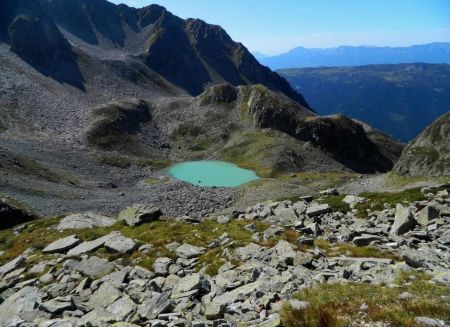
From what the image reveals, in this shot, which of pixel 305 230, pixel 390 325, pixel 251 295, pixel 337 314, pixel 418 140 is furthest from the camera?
pixel 418 140

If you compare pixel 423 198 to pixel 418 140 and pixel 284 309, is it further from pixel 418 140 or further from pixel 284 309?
pixel 418 140

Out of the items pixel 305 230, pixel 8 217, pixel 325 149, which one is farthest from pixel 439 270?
pixel 325 149

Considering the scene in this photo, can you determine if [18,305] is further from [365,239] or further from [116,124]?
[116,124]

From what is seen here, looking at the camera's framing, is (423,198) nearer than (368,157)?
Yes

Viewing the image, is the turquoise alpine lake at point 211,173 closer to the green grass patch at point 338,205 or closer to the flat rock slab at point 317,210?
the green grass patch at point 338,205

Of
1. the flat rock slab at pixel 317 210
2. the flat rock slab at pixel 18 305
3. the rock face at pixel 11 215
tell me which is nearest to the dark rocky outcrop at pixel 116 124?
the rock face at pixel 11 215

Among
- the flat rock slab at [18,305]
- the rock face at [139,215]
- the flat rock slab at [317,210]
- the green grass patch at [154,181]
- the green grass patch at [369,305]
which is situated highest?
the green grass patch at [369,305]
